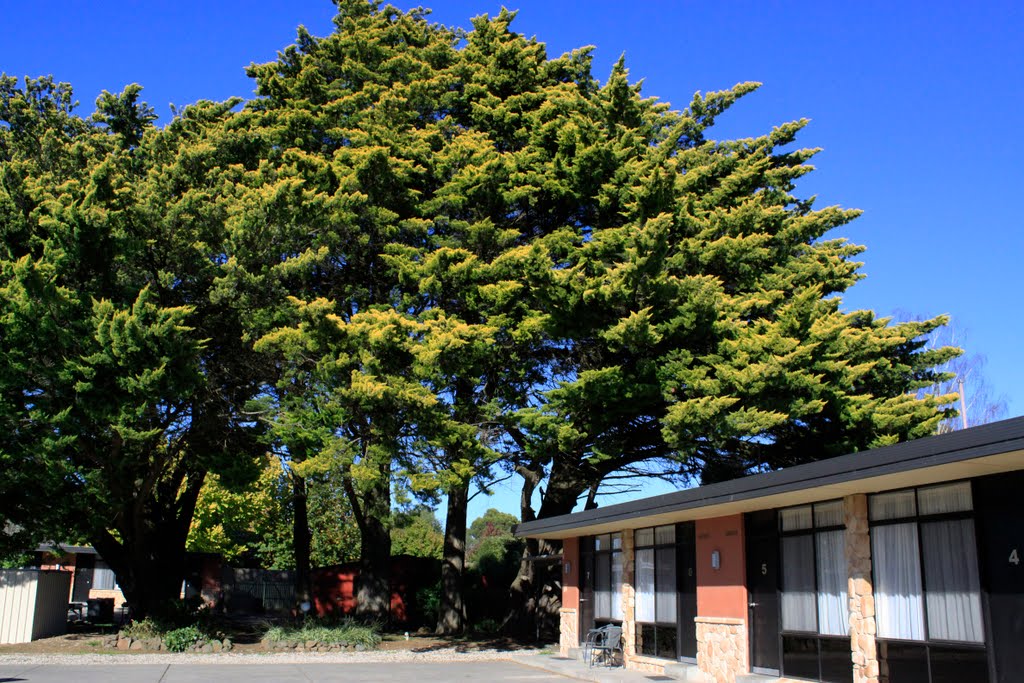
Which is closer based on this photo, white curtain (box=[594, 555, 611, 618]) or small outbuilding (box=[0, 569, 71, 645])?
white curtain (box=[594, 555, 611, 618])

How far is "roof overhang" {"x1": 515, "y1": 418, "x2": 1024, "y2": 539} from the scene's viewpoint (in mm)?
8023

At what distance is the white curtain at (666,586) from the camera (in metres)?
15.4

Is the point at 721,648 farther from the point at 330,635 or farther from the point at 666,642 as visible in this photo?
the point at 330,635

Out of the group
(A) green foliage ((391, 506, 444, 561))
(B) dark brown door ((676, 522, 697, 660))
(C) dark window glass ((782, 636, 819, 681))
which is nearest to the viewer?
(C) dark window glass ((782, 636, 819, 681))

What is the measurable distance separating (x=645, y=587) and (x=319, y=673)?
7.04 meters

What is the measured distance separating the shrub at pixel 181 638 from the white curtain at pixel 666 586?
40.6ft

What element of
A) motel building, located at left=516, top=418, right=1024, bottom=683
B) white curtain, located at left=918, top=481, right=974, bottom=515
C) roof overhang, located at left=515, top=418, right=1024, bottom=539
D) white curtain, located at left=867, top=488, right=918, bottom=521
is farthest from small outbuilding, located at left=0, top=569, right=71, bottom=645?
white curtain, located at left=918, top=481, right=974, bottom=515

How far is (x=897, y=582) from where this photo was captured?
10.3 meters

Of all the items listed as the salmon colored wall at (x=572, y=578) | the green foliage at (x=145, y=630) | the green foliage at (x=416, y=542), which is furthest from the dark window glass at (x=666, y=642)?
the green foliage at (x=416, y=542)

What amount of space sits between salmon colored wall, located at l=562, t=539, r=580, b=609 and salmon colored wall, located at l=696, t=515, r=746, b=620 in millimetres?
5541

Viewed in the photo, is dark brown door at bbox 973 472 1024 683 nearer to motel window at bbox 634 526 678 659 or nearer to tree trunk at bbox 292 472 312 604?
motel window at bbox 634 526 678 659

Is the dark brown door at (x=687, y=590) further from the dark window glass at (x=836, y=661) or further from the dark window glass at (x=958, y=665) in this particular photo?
the dark window glass at (x=958, y=665)

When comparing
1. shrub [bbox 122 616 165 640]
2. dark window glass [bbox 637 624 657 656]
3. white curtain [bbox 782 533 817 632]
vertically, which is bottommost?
shrub [bbox 122 616 165 640]

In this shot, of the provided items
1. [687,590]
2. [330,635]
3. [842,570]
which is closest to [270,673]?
[330,635]
